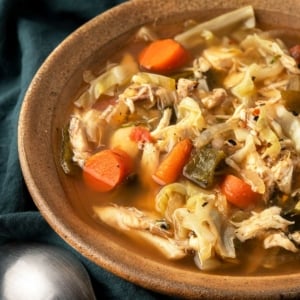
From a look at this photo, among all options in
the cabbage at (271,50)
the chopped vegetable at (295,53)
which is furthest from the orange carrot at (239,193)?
the chopped vegetable at (295,53)

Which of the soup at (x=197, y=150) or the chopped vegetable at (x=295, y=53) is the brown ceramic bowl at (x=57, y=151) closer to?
the soup at (x=197, y=150)

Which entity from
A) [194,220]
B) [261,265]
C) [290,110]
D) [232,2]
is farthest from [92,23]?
[261,265]

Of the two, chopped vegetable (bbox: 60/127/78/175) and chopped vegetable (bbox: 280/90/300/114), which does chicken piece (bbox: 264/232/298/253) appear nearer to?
chopped vegetable (bbox: 280/90/300/114)

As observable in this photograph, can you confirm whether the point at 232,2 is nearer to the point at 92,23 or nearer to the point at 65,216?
the point at 92,23

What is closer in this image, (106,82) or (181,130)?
(181,130)

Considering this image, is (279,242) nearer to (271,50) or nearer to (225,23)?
(271,50)

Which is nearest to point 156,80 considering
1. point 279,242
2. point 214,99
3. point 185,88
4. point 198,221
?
point 185,88
